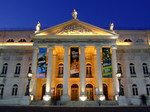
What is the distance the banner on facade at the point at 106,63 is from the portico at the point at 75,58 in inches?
7.4

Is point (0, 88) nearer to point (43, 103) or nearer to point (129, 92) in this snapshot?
point (43, 103)

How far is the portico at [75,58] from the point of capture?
86.5 feet

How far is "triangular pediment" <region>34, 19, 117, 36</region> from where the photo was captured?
94.0ft

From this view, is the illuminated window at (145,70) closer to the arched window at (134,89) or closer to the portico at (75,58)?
the arched window at (134,89)

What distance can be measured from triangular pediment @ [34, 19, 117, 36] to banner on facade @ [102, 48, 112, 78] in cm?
280

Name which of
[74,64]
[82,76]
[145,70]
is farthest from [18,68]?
[145,70]

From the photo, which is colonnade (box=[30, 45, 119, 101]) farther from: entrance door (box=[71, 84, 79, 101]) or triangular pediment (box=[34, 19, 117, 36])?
entrance door (box=[71, 84, 79, 101])

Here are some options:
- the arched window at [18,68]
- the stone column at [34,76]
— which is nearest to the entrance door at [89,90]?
the stone column at [34,76]

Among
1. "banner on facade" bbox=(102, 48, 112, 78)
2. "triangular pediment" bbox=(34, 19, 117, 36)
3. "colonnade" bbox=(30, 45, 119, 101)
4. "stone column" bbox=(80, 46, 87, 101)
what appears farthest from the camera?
"triangular pediment" bbox=(34, 19, 117, 36)

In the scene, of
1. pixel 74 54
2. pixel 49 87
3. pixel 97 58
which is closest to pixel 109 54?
pixel 97 58

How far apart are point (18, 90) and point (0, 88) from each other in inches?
110

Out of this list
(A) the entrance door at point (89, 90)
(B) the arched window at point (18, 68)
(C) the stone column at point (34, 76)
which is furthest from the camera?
(B) the arched window at point (18, 68)

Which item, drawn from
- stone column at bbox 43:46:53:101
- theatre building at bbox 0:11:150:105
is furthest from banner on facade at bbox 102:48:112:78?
stone column at bbox 43:46:53:101

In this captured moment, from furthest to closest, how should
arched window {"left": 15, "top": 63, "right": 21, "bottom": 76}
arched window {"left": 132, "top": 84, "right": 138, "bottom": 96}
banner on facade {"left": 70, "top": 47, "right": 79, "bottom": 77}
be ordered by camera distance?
1. arched window {"left": 15, "top": 63, "right": 21, "bottom": 76}
2. arched window {"left": 132, "top": 84, "right": 138, "bottom": 96}
3. banner on facade {"left": 70, "top": 47, "right": 79, "bottom": 77}
